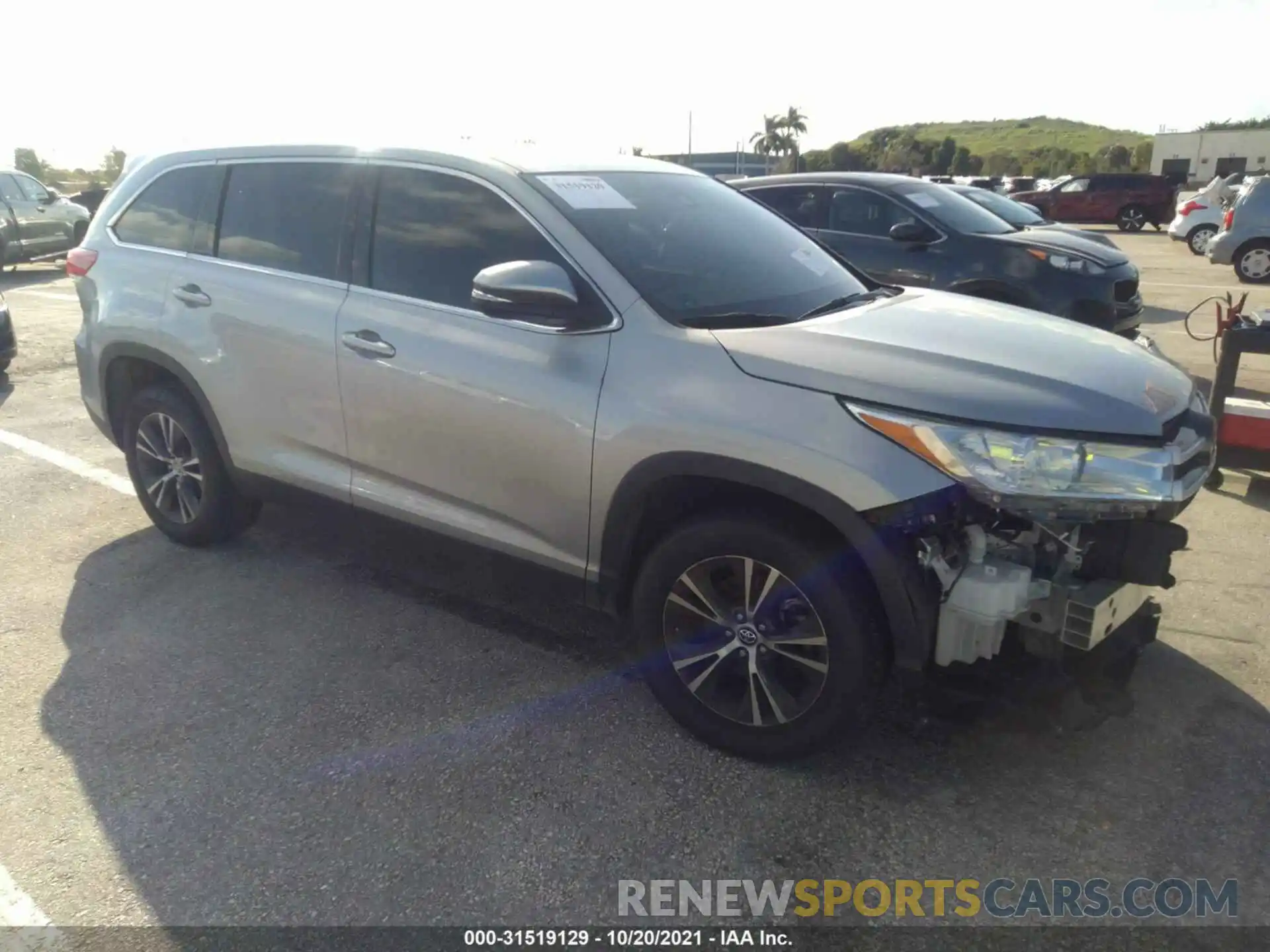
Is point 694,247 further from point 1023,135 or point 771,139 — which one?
point 1023,135

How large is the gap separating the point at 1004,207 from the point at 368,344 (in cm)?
914

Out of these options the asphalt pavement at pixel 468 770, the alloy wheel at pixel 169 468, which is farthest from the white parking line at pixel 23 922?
the alloy wheel at pixel 169 468

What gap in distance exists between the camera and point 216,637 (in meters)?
3.82

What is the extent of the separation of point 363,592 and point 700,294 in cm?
208

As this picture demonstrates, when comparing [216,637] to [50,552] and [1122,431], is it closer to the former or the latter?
[50,552]

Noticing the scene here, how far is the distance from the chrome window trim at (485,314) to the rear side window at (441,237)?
0.01 meters

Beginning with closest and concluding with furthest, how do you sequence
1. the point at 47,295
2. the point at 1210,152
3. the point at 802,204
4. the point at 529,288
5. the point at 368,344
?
the point at 529,288 → the point at 368,344 → the point at 802,204 → the point at 47,295 → the point at 1210,152

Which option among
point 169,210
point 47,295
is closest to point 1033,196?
point 47,295

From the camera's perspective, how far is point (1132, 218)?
92.9ft

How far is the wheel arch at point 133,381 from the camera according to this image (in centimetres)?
421

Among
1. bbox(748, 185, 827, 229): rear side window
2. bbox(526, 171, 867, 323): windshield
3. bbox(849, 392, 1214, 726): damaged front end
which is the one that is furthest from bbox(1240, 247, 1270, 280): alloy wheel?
bbox(849, 392, 1214, 726): damaged front end

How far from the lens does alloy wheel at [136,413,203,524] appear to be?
444 centimetres

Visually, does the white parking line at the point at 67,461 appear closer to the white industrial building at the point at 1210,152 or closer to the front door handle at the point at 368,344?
the front door handle at the point at 368,344

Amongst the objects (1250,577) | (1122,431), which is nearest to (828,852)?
(1122,431)
